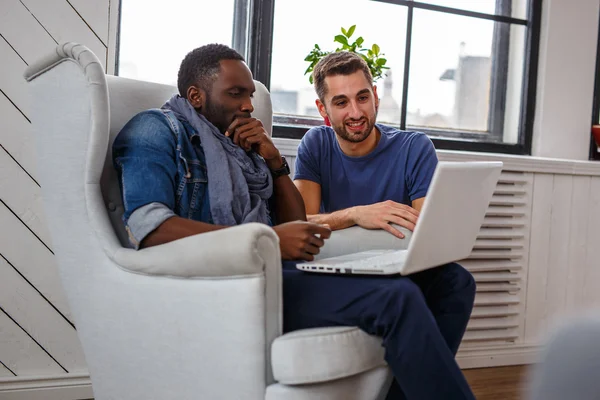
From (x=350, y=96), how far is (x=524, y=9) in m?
1.55

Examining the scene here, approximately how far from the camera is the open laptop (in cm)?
137

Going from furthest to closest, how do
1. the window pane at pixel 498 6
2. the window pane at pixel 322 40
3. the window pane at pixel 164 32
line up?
the window pane at pixel 498 6 < the window pane at pixel 322 40 < the window pane at pixel 164 32

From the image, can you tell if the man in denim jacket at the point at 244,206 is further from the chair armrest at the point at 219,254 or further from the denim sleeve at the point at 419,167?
the denim sleeve at the point at 419,167

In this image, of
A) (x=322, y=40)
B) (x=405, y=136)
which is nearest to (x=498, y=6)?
(x=322, y=40)

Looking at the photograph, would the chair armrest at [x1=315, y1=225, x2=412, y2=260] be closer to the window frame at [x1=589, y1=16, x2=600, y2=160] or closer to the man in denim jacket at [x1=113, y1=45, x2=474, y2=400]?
the man in denim jacket at [x1=113, y1=45, x2=474, y2=400]

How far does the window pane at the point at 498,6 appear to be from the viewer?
3.27 meters

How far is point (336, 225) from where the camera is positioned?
1984 mm

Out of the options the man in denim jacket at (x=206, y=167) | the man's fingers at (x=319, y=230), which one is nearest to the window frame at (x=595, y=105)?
the man in denim jacket at (x=206, y=167)

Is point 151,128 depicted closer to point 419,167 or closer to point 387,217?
point 387,217

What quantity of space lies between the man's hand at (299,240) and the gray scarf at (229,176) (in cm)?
20

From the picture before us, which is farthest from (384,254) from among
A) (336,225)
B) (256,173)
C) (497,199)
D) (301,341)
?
(497,199)

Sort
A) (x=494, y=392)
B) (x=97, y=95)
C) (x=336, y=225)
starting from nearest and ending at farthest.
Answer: (x=97, y=95)
(x=336, y=225)
(x=494, y=392)

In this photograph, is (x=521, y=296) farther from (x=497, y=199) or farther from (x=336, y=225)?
(x=336, y=225)

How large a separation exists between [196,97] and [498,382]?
Answer: 68.2 inches
